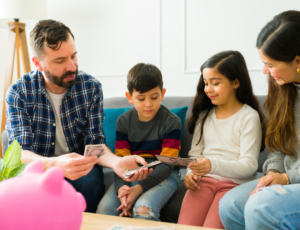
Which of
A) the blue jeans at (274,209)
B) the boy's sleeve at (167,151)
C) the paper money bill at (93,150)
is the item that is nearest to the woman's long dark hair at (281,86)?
the blue jeans at (274,209)

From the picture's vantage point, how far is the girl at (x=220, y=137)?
1.34 metres

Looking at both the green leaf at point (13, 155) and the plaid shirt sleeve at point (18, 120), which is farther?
the plaid shirt sleeve at point (18, 120)

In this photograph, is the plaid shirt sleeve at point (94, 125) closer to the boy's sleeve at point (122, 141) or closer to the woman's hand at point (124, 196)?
the boy's sleeve at point (122, 141)

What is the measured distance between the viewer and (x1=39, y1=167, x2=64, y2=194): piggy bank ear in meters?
0.49

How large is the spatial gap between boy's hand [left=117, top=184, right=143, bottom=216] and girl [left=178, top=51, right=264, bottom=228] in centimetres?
24

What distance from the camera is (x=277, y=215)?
96cm

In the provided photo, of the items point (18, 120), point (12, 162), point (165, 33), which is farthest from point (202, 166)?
point (165, 33)

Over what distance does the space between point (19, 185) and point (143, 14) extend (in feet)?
8.31

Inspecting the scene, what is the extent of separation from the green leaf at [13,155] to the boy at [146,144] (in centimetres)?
75

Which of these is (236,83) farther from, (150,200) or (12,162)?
(12,162)

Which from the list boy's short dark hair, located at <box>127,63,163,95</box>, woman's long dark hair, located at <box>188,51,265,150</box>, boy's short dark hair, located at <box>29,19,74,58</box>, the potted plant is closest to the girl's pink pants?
woman's long dark hair, located at <box>188,51,265,150</box>

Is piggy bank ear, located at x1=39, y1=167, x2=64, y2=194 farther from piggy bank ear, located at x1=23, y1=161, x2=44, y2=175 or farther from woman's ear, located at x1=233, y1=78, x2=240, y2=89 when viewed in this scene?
woman's ear, located at x1=233, y1=78, x2=240, y2=89

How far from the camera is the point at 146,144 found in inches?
65.1

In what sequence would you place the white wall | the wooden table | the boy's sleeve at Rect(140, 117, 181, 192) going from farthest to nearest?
the white wall < the boy's sleeve at Rect(140, 117, 181, 192) < the wooden table
